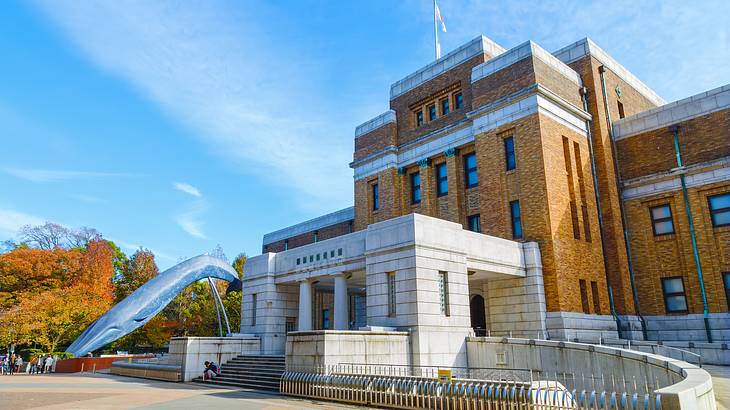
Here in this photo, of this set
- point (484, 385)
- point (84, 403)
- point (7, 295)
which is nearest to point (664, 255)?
point (484, 385)

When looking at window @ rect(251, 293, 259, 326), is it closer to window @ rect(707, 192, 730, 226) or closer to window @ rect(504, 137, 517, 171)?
window @ rect(504, 137, 517, 171)

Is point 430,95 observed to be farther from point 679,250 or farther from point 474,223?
point 679,250

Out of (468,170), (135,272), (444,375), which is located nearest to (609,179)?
(468,170)

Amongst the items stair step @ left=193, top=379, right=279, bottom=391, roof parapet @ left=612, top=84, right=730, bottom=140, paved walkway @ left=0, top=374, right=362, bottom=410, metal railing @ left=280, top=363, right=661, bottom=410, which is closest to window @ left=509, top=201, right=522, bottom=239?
roof parapet @ left=612, top=84, right=730, bottom=140

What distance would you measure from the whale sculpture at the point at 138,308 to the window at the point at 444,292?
670 inches

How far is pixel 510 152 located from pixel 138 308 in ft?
70.2

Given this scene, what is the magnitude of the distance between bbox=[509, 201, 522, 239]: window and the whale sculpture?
1807 cm

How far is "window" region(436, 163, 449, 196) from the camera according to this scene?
2838cm

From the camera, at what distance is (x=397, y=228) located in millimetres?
19406

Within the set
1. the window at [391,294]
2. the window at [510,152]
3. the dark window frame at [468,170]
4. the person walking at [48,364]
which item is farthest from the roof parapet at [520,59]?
the person walking at [48,364]

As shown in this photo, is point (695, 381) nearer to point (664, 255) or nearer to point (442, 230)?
point (442, 230)

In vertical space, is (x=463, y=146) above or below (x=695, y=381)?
above

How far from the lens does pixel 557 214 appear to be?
2284 cm

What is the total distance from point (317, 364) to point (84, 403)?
6.18 metres
